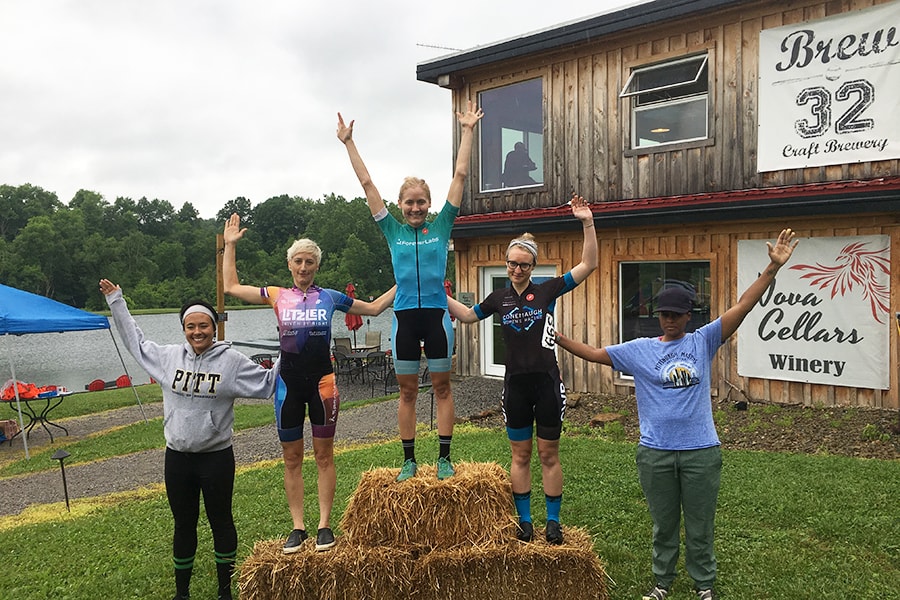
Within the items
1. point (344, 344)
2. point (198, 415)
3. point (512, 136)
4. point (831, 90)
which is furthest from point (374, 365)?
point (198, 415)

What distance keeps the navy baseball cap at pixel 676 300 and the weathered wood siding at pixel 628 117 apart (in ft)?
22.7

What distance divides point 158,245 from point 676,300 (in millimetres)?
59679

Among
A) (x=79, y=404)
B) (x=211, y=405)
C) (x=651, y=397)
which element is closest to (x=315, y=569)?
(x=211, y=405)

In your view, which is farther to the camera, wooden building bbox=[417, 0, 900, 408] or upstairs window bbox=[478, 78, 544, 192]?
upstairs window bbox=[478, 78, 544, 192]

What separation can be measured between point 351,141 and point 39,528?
5.24 m

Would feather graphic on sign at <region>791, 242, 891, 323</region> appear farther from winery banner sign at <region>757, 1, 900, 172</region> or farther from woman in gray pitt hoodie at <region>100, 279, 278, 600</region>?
woman in gray pitt hoodie at <region>100, 279, 278, 600</region>

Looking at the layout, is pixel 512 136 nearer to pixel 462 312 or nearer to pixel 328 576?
pixel 462 312

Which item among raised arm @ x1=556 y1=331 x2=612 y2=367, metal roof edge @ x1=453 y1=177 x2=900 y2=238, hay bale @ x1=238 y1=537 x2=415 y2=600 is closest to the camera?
hay bale @ x1=238 y1=537 x2=415 y2=600

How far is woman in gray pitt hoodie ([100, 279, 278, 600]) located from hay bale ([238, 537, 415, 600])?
364 mm

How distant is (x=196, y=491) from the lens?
427 cm

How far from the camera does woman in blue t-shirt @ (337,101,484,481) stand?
4.51 metres

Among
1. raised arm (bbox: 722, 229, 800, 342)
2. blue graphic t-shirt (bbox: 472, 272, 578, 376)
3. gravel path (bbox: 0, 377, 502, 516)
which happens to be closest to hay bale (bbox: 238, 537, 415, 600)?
blue graphic t-shirt (bbox: 472, 272, 578, 376)

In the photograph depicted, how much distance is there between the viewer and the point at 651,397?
4.18 m

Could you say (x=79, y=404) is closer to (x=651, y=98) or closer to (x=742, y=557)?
(x=651, y=98)
